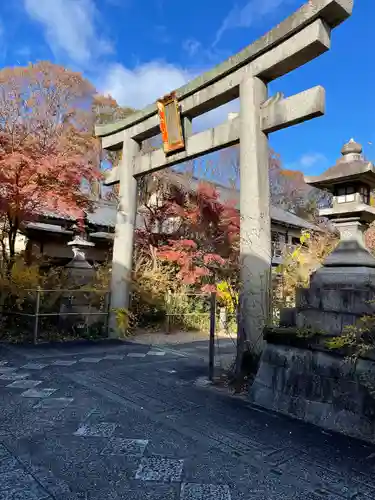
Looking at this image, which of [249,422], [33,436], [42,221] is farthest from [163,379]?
[42,221]

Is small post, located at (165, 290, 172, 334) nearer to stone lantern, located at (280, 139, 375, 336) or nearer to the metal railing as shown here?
the metal railing

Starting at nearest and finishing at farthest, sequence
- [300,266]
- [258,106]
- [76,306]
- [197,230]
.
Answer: [258,106]
[76,306]
[300,266]
[197,230]

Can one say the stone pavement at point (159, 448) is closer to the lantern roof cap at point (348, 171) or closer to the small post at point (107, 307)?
the lantern roof cap at point (348, 171)

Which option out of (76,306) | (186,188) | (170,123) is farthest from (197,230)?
(170,123)

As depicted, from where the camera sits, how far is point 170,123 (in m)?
6.23

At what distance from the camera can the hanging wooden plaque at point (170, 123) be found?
6113mm

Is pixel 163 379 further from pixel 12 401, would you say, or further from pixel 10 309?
pixel 10 309

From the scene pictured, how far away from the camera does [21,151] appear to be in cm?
689

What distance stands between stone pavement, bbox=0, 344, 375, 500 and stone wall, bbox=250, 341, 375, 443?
14cm

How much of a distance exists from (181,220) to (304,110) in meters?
6.86

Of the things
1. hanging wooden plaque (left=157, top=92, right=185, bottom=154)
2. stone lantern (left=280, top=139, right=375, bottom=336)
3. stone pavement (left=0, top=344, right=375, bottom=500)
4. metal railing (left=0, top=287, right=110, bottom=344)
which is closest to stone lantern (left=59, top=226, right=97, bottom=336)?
metal railing (left=0, top=287, right=110, bottom=344)

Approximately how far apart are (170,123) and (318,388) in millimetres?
4769

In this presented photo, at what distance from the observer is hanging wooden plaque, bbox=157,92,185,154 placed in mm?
6113

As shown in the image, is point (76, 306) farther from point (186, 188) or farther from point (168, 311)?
point (186, 188)
